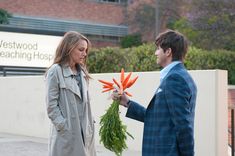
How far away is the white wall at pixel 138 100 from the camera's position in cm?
921

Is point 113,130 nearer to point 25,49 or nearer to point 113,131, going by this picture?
point 113,131

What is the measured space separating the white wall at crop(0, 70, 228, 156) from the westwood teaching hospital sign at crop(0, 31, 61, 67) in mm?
1738

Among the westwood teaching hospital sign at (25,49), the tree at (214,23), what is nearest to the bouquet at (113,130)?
the westwood teaching hospital sign at (25,49)

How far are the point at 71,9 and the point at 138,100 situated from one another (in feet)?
98.3

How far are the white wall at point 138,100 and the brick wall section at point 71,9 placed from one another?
22721 millimetres

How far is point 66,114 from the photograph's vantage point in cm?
A: 482

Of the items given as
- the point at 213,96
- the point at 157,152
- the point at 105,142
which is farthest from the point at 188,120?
the point at 213,96

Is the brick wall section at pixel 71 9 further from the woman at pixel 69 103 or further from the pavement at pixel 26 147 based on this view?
the woman at pixel 69 103

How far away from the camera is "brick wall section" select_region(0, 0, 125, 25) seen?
37969 mm

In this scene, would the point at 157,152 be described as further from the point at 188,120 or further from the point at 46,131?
the point at 46,131

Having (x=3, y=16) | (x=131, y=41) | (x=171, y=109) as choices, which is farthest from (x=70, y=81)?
(x=131, y=41)

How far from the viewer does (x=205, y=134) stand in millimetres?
9352

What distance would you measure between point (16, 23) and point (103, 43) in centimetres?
726

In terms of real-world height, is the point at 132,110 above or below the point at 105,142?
above
